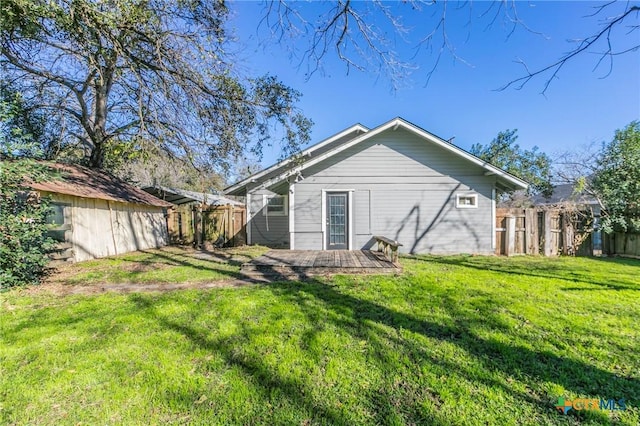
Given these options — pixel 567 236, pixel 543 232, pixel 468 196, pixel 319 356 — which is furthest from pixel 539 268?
pixel 319 356

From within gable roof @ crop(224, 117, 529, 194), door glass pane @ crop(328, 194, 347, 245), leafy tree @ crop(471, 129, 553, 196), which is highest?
leafy tree @ crop(471, 129, 553, 196)

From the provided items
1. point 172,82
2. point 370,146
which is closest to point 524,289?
point 370,146

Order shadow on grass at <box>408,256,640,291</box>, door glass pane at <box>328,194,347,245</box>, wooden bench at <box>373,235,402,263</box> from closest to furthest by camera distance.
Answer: shadow on grass at <box>408,256,640,291</box> → wooden bench at <box>373,235,402,263</box> → door glass pane at <box>328,194,347,245</box>

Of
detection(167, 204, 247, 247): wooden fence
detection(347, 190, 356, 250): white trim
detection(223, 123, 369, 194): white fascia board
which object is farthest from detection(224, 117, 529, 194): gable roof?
detection(167, 204, 247, 247): wooden fence

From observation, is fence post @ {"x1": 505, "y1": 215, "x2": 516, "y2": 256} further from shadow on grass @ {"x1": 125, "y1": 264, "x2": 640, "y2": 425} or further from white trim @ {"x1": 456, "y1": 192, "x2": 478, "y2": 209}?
shadow on grass @ {"x1": 125, "y1": 264, "x2": 640, "y2": 425}

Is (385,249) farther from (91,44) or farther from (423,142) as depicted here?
(91,44)

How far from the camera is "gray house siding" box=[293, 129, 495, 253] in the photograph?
936cm

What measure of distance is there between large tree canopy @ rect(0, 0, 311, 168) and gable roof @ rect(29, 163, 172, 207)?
199 cm

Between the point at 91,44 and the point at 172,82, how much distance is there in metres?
1.37

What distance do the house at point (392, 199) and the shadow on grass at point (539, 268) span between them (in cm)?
115

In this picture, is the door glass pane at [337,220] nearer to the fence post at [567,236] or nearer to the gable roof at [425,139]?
the gable roof at [425,139]

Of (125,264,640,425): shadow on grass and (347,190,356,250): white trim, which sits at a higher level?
(347,190,356,250): white trim

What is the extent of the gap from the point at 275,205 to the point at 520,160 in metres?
Answer: 21.3

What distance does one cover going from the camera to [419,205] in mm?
9406
